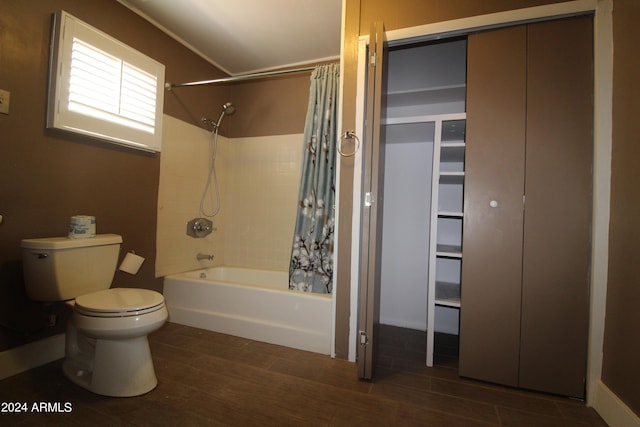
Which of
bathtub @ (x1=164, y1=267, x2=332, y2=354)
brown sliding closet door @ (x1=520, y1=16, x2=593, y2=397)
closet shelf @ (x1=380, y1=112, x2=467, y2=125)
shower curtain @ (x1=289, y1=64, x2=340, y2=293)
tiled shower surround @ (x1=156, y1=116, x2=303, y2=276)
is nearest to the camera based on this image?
brown sliding closet door @ (x1=520, y1=16, x2=593, y2=397)

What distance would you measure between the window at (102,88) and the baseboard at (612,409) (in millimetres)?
3024

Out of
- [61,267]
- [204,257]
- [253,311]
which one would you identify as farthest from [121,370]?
[204,257]

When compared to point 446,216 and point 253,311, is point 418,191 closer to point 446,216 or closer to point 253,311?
point 446,216

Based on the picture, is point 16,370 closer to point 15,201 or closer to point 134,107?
point 15,201

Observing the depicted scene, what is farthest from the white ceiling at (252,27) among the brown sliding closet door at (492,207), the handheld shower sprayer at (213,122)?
the brown sliding closet door at (492,207)

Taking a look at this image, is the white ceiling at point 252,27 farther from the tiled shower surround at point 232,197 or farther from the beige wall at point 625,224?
the beige wall at point 625,224

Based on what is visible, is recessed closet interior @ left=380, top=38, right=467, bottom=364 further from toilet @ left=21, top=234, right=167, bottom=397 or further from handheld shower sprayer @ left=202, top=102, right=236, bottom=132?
toilet @ left=21, top=234, right=167, bottom=397

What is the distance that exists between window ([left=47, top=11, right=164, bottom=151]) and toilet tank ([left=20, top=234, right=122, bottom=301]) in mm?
695

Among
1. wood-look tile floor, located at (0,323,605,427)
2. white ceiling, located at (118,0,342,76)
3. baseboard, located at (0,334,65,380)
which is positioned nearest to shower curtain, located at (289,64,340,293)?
white ceiling, located at (118,0,342,76)

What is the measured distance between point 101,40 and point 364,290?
2200mm

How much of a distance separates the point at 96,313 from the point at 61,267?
0.42 metres

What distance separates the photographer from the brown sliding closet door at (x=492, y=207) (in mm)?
1451

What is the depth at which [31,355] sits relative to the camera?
1479mm

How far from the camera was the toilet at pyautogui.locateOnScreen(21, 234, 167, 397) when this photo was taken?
1232 mm
